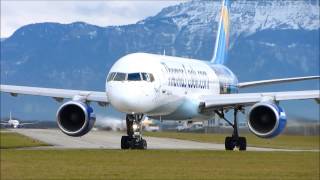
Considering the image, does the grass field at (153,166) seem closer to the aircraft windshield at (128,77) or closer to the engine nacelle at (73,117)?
the aircraft windshield at (128,77)

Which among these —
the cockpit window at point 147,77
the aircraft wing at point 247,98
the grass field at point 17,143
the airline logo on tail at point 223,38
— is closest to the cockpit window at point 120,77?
the cockpit window at point 147,77

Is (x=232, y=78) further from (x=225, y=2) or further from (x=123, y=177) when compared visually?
(x=123, y=177)

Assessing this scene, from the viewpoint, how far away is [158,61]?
44344mm

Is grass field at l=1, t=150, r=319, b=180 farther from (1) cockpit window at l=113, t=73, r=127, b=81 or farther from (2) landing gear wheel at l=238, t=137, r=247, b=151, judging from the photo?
(2) landing gear wheel at l=238, t=137, r=247, b=151

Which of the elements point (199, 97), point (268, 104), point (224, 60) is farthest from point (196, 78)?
point (224, 60)

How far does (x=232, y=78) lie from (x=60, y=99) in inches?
494

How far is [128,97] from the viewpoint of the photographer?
40.7 m

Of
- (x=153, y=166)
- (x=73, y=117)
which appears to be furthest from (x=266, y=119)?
(x=153, y=166)

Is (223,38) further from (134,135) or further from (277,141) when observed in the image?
(134,135)

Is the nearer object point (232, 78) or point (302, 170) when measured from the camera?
point (302, 170)

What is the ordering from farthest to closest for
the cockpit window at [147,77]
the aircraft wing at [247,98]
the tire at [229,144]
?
the tire at [229,144] → the aircraft wing at [247,98] → the cockpit window at [147,77]

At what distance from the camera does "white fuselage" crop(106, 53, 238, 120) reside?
41125 millimetres

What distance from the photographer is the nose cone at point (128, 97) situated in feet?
134

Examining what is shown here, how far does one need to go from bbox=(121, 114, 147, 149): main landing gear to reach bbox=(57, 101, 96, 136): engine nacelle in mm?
1683
